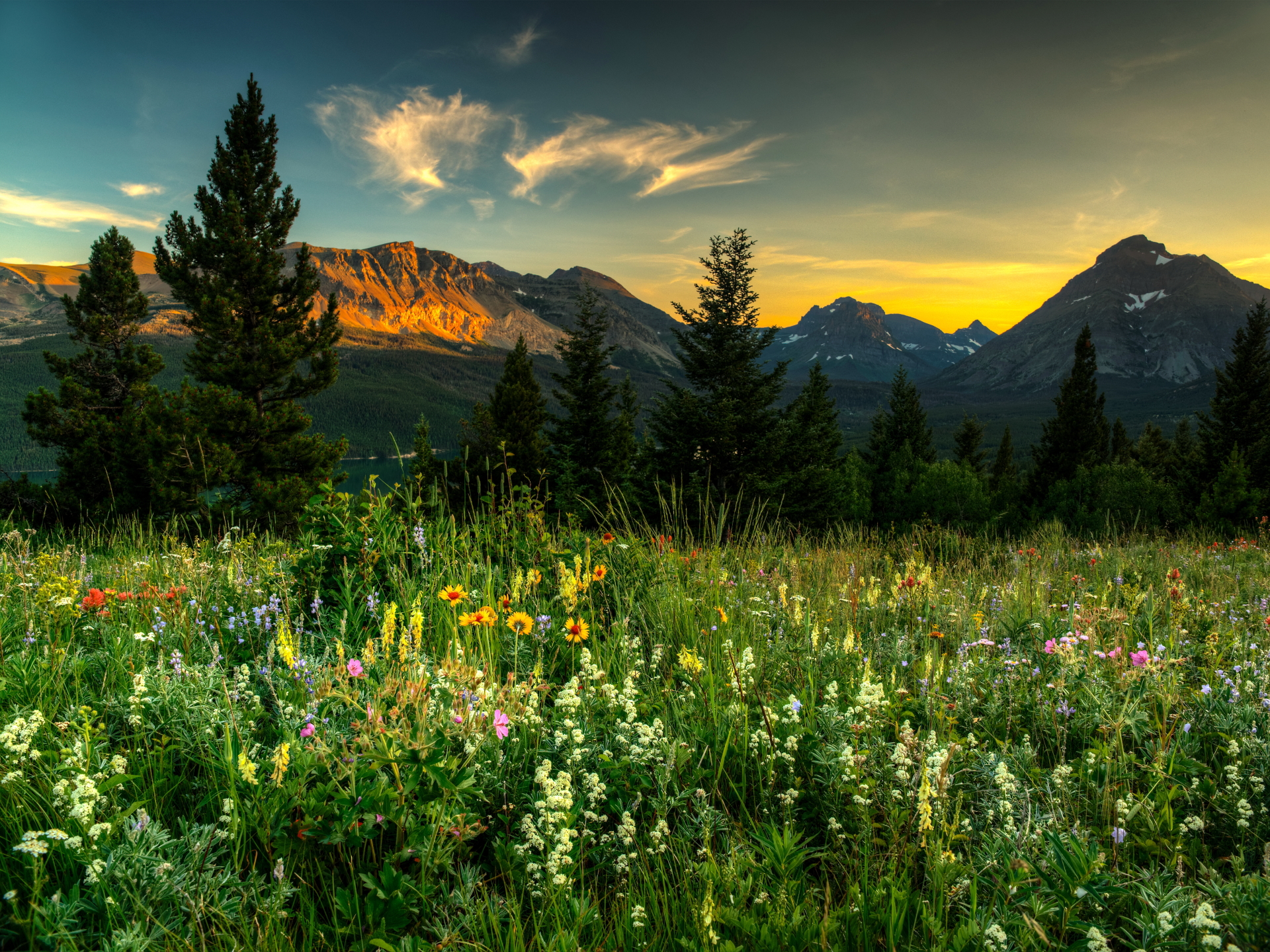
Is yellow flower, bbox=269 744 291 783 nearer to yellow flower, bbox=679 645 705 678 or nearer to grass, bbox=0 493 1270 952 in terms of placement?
grass, bbox=0 493 1270 952

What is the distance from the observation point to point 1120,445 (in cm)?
6606

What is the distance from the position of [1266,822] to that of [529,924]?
8.56 feet

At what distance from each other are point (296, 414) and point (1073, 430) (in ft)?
189

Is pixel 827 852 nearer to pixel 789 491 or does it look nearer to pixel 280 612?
pixel 280 612

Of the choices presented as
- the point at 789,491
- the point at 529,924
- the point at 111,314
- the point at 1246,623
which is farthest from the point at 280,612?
the point at 111,314

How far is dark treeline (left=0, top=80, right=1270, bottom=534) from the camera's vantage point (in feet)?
71.8

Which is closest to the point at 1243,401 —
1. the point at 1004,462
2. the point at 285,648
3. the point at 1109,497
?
the point at 1109,497

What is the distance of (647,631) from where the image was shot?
3.84 meters

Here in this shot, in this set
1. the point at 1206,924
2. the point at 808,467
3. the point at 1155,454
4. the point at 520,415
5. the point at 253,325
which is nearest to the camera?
the point at 1206,924

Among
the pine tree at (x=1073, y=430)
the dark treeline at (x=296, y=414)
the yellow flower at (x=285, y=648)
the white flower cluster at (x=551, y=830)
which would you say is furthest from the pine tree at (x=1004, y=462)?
the yellow flower at (x=285, y=648)

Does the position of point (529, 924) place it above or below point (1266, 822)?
below

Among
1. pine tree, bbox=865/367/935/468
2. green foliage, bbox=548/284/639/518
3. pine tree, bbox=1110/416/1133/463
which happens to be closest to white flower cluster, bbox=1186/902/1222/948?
green foliage, bbox=548/284/639/518

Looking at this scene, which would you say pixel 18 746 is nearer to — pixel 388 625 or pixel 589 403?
pixel 388 625

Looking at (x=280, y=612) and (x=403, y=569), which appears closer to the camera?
Answer: (x=280, y=612)
